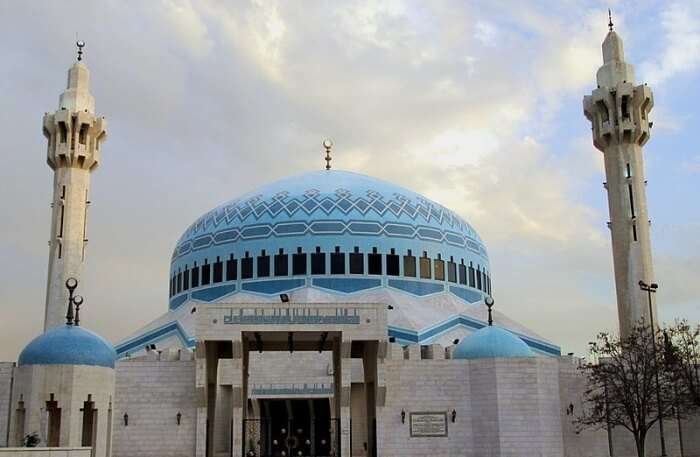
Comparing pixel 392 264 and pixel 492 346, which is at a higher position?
pixel 392 264

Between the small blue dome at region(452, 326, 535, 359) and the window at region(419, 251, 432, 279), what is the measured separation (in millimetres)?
11164

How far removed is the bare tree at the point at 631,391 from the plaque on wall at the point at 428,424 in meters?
4.25

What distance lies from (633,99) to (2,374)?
970 inches

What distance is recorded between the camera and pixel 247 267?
4034 cm

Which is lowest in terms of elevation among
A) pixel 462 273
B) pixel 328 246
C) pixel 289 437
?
pixel 289 437

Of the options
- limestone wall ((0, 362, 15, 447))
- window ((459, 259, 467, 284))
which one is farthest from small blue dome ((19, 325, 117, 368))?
window ((459, 259, 467, 284))

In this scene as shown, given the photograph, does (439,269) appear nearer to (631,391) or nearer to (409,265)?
(409,265)

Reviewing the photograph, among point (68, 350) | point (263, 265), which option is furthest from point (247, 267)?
point (68, 350)

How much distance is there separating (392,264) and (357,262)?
1.58m

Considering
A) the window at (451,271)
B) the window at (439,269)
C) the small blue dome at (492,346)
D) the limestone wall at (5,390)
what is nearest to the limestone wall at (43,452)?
A: the limestone wall at (5,390)

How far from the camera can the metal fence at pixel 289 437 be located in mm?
30984

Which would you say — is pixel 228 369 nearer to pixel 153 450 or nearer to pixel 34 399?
pixel 153 450

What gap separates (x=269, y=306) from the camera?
2694cm

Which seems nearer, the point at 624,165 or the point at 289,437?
the point at 289,437
